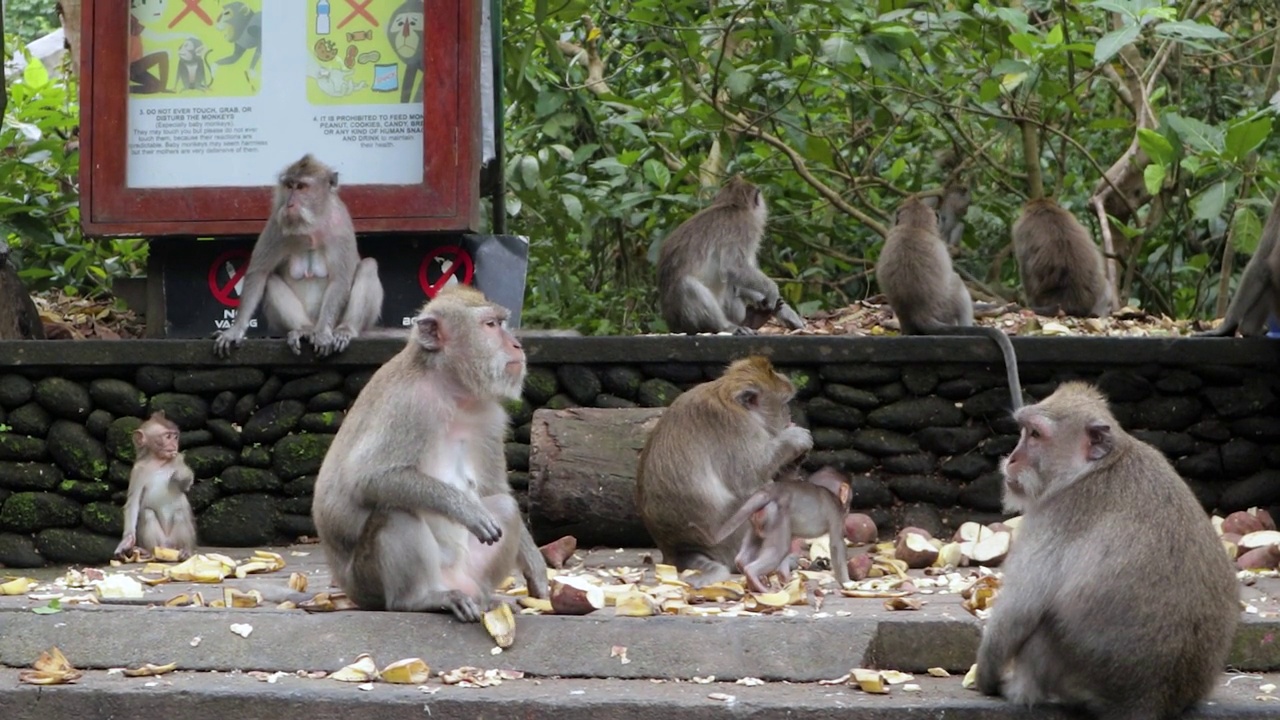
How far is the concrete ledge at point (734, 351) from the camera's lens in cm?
761

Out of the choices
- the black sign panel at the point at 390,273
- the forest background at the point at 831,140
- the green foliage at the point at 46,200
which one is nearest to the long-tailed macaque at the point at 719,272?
the forest background at the point at 831,140

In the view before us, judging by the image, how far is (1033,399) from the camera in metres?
7.59

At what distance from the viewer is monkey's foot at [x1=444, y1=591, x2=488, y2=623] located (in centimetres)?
518

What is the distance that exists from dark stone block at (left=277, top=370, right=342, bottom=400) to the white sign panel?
3.59ft

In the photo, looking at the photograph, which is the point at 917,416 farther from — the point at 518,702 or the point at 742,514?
the point at 518,702

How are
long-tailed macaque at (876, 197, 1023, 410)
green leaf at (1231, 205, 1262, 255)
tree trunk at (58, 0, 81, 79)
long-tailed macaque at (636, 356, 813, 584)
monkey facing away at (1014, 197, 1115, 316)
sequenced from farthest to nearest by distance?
tree trunk at (58, 0, 81, 79)
monkey facing away at (1014, 197, 1115, 316)
long-tailed macaque at (876, 197, 1023, 410)
green leaf at (1231, 205, 1262, 255)
long-tailed macaque at (636, 356, 813, 584)

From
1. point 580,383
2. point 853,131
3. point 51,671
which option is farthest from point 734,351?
point 853,131

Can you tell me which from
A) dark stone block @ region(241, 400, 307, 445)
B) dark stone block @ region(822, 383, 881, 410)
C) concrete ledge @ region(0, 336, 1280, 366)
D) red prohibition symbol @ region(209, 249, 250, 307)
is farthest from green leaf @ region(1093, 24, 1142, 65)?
red prohibition symbol @ region(209, 249, 250, 307)

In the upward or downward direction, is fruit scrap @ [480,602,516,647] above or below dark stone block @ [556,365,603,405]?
below

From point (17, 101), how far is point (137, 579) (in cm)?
487

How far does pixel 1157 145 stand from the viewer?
8.06 meters

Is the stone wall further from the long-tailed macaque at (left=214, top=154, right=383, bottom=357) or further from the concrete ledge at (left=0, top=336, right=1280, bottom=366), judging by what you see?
the long-tailed macaque at (left=214, top=154, right=383, bottom=357)

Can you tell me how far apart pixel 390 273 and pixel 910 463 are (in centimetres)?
281

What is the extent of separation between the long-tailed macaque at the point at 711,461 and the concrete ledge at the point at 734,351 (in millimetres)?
1187
